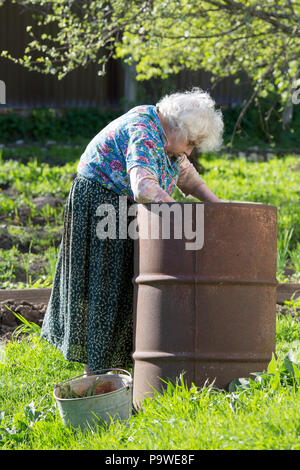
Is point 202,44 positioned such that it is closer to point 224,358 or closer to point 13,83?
point 224,358

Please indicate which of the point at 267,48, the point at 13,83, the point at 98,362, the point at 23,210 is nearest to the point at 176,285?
the point at 98,362

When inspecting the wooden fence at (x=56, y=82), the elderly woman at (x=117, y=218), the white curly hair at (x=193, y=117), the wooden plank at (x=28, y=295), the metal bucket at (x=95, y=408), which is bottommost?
the metal bucket at (x=95, y=408)

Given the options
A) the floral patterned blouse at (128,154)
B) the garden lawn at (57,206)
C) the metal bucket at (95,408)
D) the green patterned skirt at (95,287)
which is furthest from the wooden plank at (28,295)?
the metal bucket at (95,408)

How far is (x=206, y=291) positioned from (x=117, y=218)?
2.04 ft

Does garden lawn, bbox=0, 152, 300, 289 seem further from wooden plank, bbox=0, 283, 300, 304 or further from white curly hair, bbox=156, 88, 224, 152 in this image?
white curly hair, bbox=156, 88, 224, 152

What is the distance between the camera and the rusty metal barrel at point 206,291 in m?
3.06

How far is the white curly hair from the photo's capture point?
329 centimetres

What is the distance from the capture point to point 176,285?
310 cm

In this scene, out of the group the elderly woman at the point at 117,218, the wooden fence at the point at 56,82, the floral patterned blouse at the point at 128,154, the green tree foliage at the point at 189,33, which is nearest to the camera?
the floral patterned blouse at the point at 128,154

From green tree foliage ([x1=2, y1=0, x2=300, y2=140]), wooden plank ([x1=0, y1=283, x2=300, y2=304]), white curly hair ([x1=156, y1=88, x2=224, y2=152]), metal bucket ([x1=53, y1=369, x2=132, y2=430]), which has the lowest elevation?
metal bucket ([x1=53, y1=369, x2=132, y2=430])

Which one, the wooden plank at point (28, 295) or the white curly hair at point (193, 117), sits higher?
the white curly hair at point (193, 117)

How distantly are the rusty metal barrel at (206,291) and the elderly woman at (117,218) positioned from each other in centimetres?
31

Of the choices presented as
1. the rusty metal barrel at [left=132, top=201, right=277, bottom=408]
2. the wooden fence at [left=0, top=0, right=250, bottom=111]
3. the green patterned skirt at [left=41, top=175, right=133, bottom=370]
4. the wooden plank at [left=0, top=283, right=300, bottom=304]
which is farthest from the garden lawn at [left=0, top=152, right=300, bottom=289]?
the wooden fence at [left=0, top=0, right=250, bottom=111]

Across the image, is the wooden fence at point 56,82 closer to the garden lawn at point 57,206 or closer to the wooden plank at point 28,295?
the garden lawn at point 57,206
